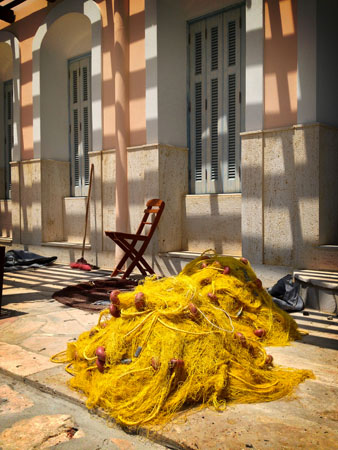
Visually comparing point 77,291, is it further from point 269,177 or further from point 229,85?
point 229,85

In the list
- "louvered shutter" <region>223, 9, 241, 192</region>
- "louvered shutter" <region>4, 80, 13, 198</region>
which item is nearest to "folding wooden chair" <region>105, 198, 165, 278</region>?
"louvered shutter" <region>223, 9, 241, 192</region>

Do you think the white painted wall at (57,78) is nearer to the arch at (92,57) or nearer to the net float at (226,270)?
the arch at (92,57)

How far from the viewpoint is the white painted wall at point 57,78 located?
8.66 m

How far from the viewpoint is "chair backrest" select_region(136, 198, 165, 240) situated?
614cm

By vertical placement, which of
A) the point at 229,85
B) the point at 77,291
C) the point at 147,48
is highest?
the point at 147,48

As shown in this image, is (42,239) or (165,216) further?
(42,239)

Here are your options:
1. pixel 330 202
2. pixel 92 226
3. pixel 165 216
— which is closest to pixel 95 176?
pixel 92 226

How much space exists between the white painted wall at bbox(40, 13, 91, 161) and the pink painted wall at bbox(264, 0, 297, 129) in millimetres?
4407

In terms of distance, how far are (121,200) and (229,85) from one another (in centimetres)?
247

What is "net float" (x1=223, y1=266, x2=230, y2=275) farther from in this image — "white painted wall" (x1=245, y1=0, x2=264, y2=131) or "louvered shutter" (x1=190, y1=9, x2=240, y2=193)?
"louvered shutter" (x1=190, y1=9, x2=240, y2=193)

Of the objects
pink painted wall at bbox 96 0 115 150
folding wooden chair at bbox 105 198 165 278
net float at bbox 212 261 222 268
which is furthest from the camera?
pink painted wall at bbox 96 0 115 150

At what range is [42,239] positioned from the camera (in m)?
8.88

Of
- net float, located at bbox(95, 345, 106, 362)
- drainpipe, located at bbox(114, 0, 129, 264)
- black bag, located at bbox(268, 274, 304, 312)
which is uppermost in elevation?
drainpipe, located at bbox(114, 0, 129, 264)

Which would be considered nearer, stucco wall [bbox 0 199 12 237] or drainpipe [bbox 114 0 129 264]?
drainpipe [bbox 114 0 129 264]
